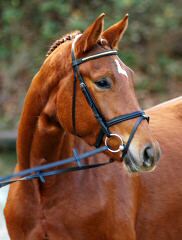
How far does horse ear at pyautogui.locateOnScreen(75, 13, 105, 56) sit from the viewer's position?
2475 mm

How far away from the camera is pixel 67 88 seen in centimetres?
262

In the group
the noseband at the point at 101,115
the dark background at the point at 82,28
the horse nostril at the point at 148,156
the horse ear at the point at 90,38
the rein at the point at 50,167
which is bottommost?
the horse nostril at the point at 148,156

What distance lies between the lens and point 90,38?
2.53 meters

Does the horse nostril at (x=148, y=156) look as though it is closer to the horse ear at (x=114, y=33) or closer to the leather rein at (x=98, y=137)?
the leather rein at (x=98, y=137)

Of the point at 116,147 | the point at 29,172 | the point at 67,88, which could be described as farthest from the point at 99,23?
Result: the point at 29,172

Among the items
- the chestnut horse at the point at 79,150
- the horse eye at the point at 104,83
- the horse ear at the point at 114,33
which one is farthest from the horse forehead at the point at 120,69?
the horse ear at the point at 114,33

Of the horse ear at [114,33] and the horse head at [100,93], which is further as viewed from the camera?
the horse ear at [114,33]

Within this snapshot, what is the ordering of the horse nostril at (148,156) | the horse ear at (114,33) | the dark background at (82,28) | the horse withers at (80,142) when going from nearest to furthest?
the horse nostril at (148,156)
the horse withers at (80,142)
the horse ear at (114,33)
the dark background at (82,28)

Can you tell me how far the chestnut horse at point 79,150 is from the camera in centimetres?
249

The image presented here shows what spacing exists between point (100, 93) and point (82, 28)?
6.33m

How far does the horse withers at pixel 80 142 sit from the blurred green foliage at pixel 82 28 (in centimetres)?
605

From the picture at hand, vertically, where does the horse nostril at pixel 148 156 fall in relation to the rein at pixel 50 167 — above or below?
below

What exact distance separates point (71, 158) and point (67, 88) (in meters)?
0.51

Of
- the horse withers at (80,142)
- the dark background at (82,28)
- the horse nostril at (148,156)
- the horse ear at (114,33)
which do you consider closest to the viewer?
the horse nostril at (148,156)
